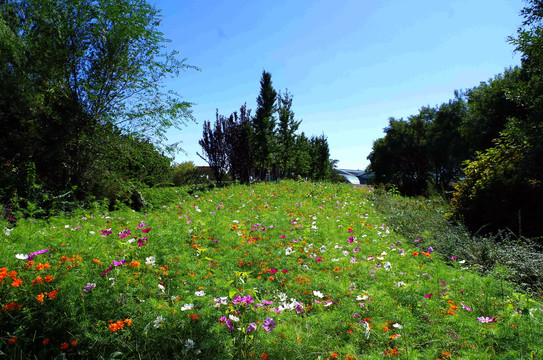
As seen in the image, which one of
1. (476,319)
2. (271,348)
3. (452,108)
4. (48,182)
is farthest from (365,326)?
(452,108)

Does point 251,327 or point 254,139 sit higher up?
point 254,139

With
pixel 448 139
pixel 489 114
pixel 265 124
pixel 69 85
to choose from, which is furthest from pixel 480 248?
pixel 448 139

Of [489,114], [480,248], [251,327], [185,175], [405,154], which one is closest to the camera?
[251,327]

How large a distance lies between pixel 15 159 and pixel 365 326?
334 inches

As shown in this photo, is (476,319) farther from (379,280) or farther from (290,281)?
(290,281)

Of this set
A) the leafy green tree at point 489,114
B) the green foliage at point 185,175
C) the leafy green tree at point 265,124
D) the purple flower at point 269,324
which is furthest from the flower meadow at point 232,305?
the green foliage at point 185,175

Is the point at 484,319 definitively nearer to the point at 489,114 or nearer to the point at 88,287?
the point at 88,287

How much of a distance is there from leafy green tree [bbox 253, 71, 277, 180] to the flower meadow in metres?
15.8

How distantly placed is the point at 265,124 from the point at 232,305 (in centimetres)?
1785

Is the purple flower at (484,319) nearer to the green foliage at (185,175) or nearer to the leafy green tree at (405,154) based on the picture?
the green foliage at (185,175)

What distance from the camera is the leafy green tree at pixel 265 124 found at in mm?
19641

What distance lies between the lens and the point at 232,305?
245 centimetres

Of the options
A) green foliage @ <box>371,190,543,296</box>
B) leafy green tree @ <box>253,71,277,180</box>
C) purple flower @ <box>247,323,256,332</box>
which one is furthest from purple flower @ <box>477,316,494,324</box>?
leafy green tree @ <box>253,71,277,180</box>

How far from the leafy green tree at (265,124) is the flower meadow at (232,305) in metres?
15.8
